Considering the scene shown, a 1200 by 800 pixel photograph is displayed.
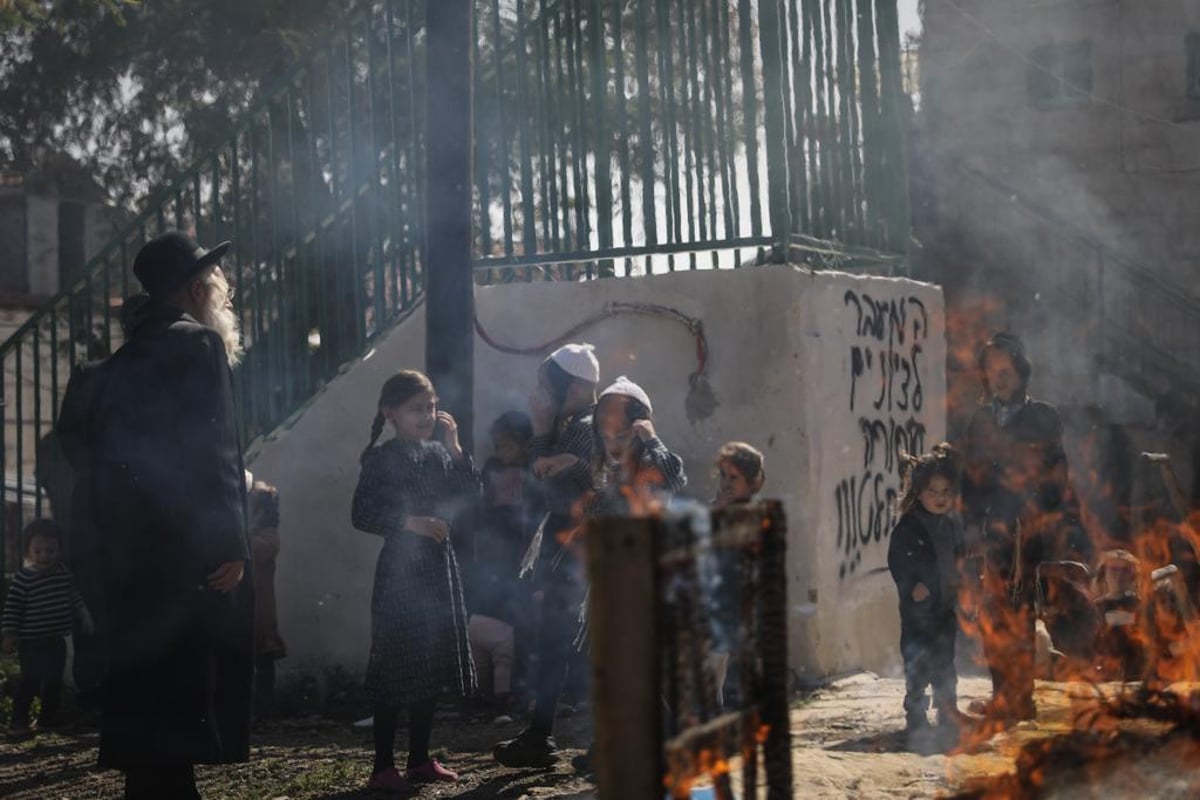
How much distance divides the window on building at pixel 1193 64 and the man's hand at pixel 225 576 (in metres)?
19.0

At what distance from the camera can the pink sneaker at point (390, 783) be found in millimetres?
6594

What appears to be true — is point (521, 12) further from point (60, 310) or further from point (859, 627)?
point (859, 627)

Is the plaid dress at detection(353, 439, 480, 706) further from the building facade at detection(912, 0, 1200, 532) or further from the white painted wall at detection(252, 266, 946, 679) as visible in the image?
the building facade at detection(912, 0, 1200, 532)

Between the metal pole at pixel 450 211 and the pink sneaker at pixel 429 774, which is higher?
the metal pole at pixel 450 211

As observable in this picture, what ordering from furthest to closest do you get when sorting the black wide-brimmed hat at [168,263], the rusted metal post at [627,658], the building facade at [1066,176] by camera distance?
the building facade at [1066,176] < the black wide-brimmed hat at [168,263] < the rusted metal post at [627,658]

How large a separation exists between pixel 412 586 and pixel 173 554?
1.56 m

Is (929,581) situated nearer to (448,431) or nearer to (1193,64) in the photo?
(448,431)

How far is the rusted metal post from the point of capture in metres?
2.87

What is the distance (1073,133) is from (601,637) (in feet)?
67.7

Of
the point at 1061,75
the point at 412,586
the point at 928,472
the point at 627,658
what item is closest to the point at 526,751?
the point at 412,586

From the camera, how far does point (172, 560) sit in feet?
17.6

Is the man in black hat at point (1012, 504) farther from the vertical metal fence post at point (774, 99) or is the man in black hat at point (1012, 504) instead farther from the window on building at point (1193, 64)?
the window on building at point (1193, 64)

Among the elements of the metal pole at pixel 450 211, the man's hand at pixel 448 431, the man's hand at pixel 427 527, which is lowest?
the man's hand at pixel 427 527

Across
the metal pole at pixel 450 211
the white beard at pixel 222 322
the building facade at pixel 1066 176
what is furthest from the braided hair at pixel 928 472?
the building facade at pixel 1066 176
